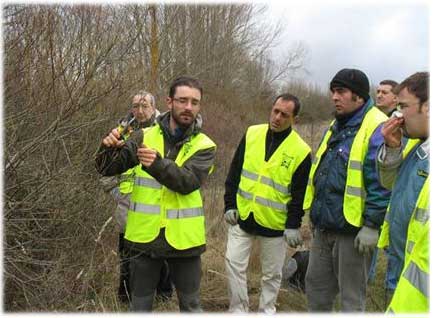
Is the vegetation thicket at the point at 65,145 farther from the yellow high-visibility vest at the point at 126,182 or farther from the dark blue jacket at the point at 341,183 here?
the dark blue jacket at the point at 341,183

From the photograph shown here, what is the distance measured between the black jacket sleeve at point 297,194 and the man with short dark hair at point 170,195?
3.43 feet

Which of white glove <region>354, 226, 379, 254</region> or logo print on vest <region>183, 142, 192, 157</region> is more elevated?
logo print on vest <region>183, 142, 192, 157</region>

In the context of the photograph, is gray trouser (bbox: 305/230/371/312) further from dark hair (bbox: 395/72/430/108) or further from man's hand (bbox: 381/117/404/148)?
dark hair (bbox: 395/72/430/108)

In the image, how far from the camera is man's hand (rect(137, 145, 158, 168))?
285 cm

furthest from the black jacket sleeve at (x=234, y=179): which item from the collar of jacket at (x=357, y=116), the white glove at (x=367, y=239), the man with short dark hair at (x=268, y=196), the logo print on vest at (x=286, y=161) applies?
the white glove at (x=367, y=239)

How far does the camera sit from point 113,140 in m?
2.90

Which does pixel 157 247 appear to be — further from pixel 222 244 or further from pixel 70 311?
pixel 222 244

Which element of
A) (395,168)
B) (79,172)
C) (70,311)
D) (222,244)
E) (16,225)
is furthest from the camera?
(222,244)

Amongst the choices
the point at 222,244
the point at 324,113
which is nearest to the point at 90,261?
the point at 222,244

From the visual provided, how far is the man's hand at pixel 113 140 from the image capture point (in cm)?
290

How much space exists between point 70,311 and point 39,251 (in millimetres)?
479

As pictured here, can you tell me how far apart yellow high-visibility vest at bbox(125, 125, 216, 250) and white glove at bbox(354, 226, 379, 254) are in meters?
1.08

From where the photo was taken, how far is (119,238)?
13.9 feet

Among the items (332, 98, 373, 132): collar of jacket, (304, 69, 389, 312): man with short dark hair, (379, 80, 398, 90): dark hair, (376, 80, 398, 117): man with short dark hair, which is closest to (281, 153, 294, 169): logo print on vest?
(304, 69, 389, 312): man with short dark hair
